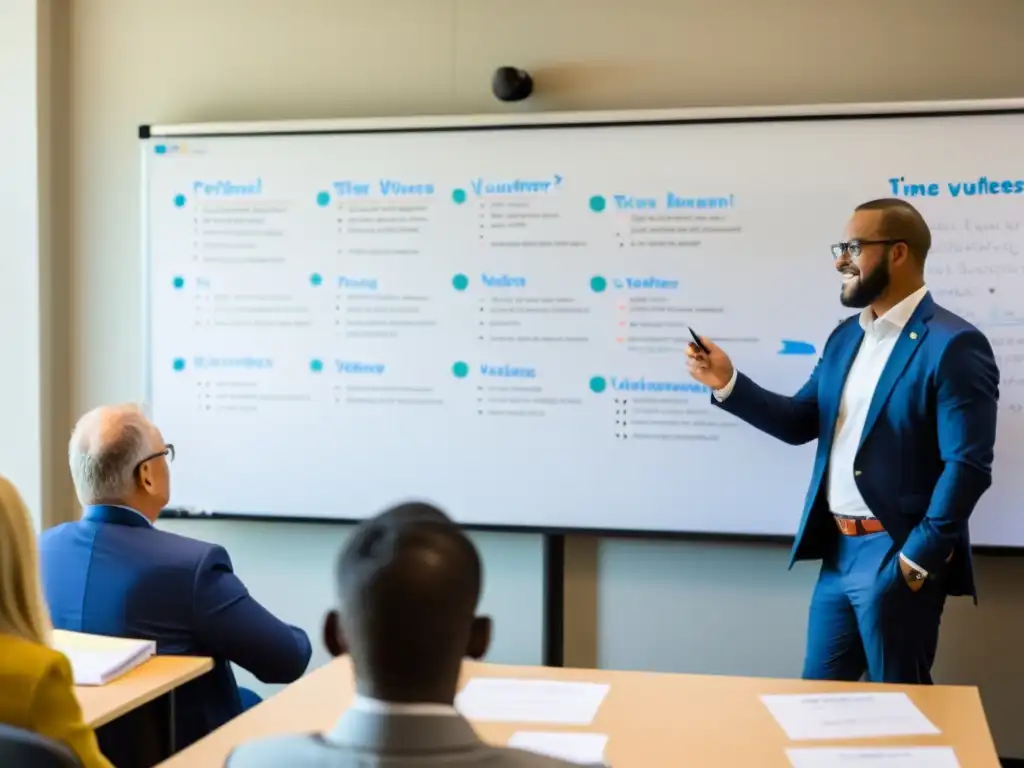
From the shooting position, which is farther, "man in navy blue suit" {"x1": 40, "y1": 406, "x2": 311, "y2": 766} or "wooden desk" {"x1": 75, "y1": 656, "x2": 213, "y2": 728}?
"man in navy blue suit" {"x1": 40, "y1": 406, "x2": 311, "y2": 766}

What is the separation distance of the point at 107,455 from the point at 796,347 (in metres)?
2.00

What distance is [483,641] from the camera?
119 cm

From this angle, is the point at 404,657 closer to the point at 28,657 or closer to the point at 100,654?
→ the point at 28,657

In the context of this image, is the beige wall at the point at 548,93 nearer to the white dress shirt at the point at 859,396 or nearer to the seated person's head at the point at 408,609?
the white dress shirt at the point at 859,396

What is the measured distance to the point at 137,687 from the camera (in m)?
1.99

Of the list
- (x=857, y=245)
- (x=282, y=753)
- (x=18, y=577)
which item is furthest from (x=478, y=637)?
(x=857, y=245)

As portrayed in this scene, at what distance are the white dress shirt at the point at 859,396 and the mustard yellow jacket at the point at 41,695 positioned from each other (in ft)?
6.22

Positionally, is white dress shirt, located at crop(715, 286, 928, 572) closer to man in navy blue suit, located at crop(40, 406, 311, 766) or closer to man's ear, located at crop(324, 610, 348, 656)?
man in navy blue suit, located at crop(40, 406, 311, 766)

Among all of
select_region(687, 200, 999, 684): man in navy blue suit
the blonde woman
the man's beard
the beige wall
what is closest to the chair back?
the blonde woman

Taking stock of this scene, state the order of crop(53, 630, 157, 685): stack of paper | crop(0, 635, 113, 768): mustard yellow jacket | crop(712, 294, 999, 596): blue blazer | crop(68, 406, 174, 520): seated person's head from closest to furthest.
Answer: crop(0, 635, 113, 768): mustard yellow jacket < crop(53, 630, 157, 685): stack of paper < crop(68, 406, 174, 520): seated person's head < crop(712, 294, 999, 596): blue blazer

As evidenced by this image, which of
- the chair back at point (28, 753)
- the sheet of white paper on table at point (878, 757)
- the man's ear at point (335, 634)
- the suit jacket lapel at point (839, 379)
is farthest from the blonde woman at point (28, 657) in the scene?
the suit jacket lapel at point (839, 379)

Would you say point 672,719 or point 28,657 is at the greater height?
point 28,657

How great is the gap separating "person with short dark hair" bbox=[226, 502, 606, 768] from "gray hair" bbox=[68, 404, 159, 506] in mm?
1354

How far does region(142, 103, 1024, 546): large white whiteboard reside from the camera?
316 centimetres
